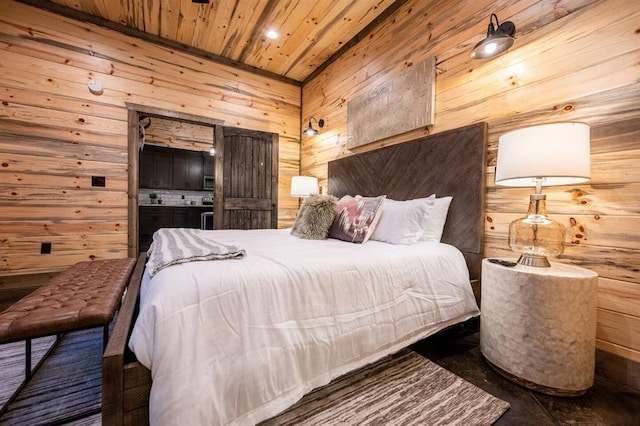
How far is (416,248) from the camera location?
1823mm

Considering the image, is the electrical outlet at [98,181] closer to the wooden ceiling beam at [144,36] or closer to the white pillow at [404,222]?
the wooden ceiling beam at [144,36]

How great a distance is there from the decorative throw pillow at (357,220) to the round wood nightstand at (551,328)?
943 mm

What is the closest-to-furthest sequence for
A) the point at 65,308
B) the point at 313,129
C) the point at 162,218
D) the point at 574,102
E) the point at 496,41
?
the point at 65,308
the point at 574,102
the point at 496,41
the point at 313,129
the point at 162,218

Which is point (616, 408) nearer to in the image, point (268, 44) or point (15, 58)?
point (268, 44)

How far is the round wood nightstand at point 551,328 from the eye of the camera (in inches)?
49.9

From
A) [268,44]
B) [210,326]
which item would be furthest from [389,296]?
[268,44]

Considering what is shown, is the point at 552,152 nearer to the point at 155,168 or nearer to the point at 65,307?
the point at 65,307

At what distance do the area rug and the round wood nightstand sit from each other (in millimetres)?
255

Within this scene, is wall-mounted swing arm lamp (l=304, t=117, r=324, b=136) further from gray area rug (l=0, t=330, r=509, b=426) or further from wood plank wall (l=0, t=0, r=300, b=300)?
gray area rug (l=0, t=330, r=509, b=426)

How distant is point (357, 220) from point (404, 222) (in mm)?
376

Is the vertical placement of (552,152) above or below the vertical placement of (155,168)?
below

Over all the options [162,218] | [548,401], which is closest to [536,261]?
[548,401]

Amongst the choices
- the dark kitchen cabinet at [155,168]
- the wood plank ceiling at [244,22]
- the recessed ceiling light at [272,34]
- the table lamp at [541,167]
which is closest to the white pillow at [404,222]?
the table lamp at [541,167]

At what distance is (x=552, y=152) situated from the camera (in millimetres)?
1288
